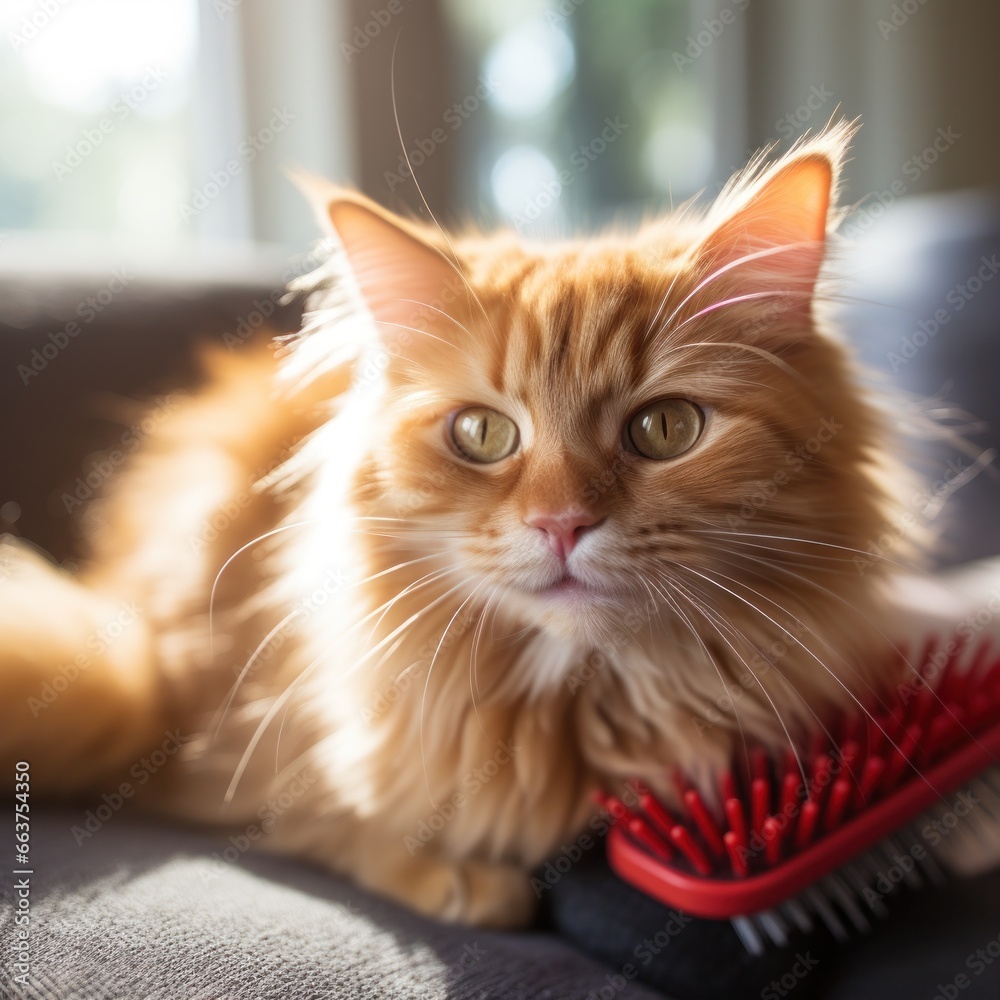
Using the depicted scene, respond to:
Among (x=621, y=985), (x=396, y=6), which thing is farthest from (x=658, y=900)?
(x=396, y=6)

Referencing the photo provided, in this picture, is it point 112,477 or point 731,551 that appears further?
point 112,477

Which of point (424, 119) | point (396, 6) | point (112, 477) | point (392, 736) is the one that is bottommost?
point (392, 736)

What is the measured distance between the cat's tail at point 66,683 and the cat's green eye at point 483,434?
2.06 ft

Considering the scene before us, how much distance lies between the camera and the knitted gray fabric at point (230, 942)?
769mm

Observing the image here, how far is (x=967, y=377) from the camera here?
1941 mm

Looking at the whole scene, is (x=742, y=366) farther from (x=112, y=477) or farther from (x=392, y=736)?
(x=112, y=477)

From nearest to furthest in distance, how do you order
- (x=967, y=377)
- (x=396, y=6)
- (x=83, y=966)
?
1. (x=83, y=966)
2. (x=967, y=377)
3. (x=396, y=6)

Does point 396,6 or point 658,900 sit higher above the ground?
point 396,6

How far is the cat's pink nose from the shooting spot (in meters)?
0.82

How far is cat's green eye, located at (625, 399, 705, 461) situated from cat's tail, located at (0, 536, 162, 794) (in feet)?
2.63

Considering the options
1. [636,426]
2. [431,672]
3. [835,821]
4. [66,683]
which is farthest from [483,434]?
[66,683]

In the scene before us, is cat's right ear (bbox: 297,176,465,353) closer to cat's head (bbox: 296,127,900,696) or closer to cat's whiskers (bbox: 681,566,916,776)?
cat's head (bbox: 296,127,900,696)

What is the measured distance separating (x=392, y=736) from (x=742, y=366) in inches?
23.5

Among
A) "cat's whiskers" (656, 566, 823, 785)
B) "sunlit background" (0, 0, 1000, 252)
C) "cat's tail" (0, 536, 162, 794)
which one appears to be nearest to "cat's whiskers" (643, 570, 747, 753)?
"cat's whiskers" (656, 566, 823, 785)
